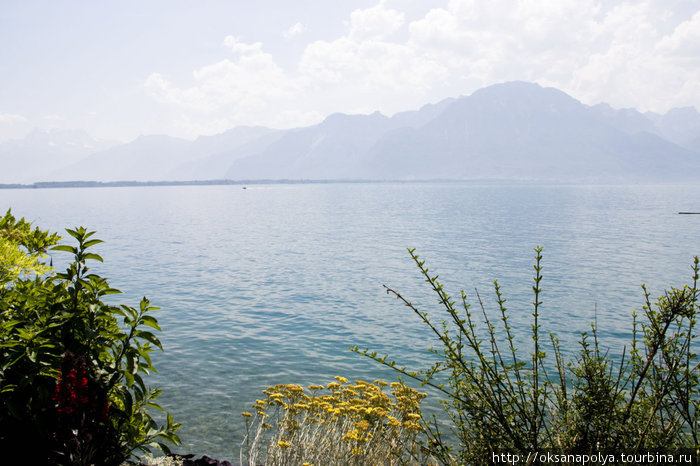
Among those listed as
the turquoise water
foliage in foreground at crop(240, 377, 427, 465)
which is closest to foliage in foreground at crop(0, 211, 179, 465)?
foliage in foreground at crop(240, 377, 427, 465)

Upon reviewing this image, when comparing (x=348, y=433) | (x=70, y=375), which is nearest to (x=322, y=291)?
(x=348, y=433)

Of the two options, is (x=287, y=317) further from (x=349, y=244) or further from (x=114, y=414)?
(x=349, y=244)

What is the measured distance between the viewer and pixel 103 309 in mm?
4055

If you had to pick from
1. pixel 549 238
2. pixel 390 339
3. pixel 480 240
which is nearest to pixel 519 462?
pixel 390 339

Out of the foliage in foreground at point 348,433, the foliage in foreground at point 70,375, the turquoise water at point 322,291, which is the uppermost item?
the foliage in foreground at point 70,375

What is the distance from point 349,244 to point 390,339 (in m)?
26.0

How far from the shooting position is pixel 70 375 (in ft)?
11.5

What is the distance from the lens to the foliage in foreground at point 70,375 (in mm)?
3721

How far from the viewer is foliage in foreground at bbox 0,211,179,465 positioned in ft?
12.2

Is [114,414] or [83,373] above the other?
[83,373]

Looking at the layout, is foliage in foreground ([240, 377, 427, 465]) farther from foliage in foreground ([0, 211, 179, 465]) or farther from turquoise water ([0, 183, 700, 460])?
turquoise water ([0, 183, 700, 460])

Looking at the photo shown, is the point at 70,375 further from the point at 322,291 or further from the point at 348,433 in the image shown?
the point at 322,291

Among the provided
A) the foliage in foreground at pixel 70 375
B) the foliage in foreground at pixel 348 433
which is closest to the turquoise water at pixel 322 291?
the foliage in foreground at pixel 348 433

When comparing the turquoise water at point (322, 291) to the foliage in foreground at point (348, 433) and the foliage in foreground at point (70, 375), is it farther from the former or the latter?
the foliage in foreground at point (70, 375)
